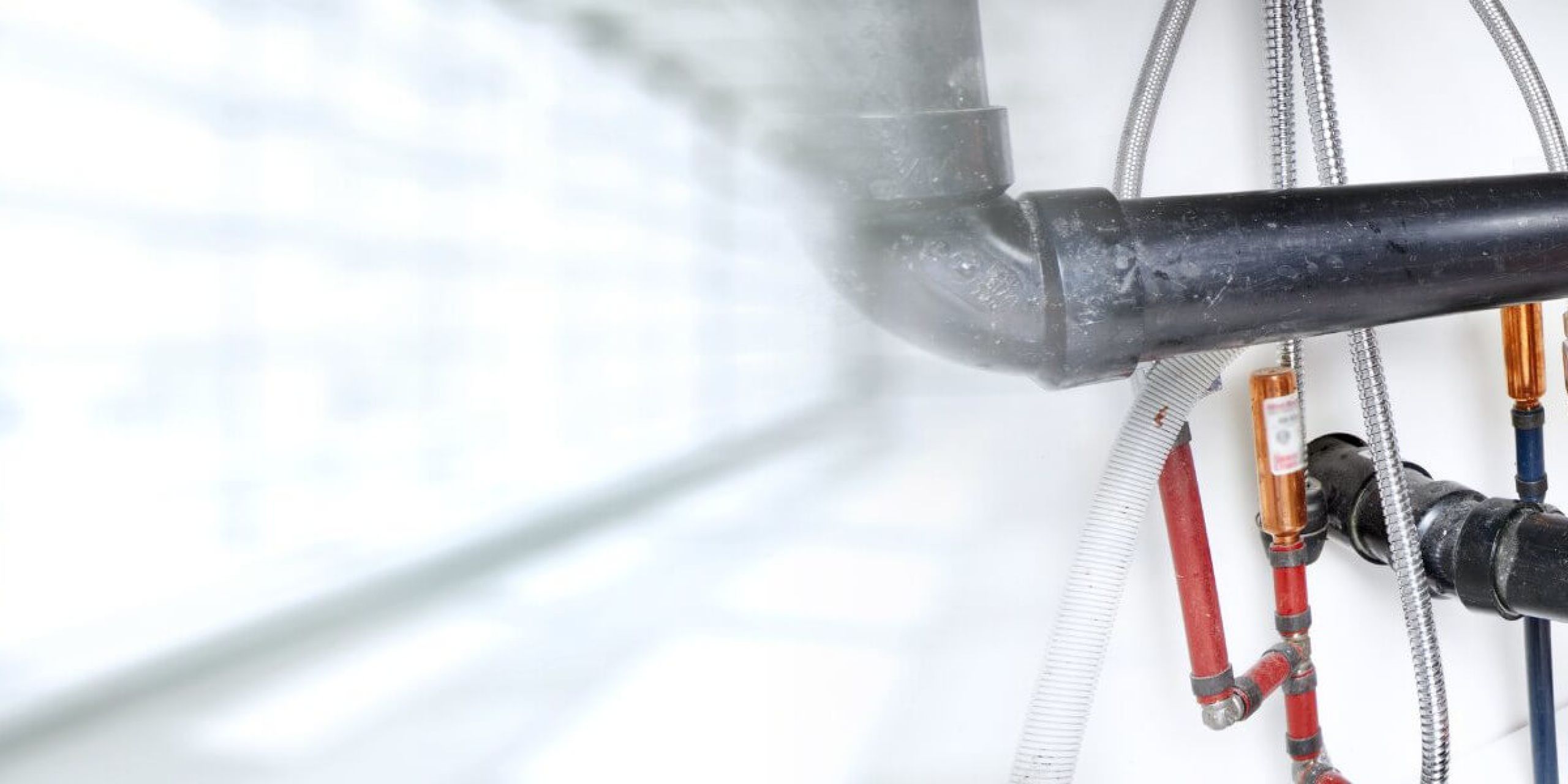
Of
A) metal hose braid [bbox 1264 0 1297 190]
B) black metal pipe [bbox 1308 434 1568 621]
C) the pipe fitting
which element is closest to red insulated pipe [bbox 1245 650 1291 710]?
the pipe fitting

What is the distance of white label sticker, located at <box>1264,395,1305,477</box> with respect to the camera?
0.74 m

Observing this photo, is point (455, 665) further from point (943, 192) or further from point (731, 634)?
point (943, 192)

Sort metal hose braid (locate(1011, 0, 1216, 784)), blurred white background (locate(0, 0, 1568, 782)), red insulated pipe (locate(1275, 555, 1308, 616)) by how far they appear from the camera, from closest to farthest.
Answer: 1. blurred white background (locate(0, 0, 1568, 782))
2. metal hose braid (locate(1011, 0, 1216, 784))
3. red insulated pipe (locate(1275, 555, 1308, 616))

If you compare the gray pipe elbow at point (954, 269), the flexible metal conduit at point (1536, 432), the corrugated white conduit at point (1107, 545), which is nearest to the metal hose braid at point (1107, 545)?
the corrugated white conduit at point (1107, 545)

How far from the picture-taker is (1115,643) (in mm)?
795

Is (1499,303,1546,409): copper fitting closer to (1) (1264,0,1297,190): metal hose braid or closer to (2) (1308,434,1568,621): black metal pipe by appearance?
(2) (1308,434,1568,621): black metal pipe

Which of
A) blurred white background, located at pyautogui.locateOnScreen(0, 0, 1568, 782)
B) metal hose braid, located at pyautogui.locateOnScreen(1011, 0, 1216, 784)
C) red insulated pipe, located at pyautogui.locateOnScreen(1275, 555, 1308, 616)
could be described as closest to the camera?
blurred white background, located at pyautogui.locateOnScreen(0, 0, 1568, 782)

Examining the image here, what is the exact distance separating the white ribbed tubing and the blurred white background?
0.23 feet

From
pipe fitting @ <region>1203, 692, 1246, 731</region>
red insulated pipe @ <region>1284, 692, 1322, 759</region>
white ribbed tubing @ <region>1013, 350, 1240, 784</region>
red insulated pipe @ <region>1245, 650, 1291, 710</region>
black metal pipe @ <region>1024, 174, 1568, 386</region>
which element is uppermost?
black metal pipe @ <region>1024, 174, 1568, 386</region>

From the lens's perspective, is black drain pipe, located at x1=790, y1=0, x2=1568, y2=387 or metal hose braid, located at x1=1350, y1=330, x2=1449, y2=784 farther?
metal hose braid, located at x1=1350, y1=330, x2=1449, y2=784

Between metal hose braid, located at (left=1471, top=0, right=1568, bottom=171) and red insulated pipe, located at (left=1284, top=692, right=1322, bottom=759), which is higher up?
metal hose braid, located at (left=1471, top=0, right=1568, bottom=171)

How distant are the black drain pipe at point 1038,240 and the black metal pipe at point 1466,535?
292 millimetres

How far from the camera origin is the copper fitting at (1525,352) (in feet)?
2.77

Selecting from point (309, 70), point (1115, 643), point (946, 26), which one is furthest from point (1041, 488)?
point (309, 70)
